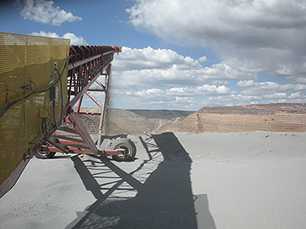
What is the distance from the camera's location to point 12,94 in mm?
5305

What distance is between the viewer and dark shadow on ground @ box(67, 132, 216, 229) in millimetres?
9273

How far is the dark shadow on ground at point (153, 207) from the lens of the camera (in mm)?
9273

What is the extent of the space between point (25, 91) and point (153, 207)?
5810 mm

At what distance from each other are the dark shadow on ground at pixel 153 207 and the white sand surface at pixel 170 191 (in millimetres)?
22

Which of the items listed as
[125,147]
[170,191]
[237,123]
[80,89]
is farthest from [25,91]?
[237,123]

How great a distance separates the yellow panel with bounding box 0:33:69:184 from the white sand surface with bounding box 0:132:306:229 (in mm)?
3306

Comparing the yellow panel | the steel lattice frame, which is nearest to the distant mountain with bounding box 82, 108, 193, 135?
the steel lattice frame

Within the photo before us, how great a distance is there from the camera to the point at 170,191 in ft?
40.7

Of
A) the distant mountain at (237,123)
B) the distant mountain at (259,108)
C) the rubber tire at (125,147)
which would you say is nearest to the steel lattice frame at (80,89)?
the rubber tire at (125,147)

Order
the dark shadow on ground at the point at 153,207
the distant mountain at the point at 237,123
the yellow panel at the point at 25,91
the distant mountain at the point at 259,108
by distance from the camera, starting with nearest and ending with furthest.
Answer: the yellow panel at the point at 25,91
the dark shadow on ground at the point at 153,207
the distant mountain at the point at 237,123
the distant mountain at the point at 259,108

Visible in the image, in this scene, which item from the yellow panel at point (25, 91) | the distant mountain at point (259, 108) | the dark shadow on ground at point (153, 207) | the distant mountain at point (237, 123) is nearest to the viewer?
the yellow panel at point (25, 91)

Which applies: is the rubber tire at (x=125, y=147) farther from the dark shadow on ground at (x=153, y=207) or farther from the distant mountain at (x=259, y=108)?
the distant mountain at (x=259, y=108)

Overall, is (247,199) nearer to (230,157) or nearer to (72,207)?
(72,207)

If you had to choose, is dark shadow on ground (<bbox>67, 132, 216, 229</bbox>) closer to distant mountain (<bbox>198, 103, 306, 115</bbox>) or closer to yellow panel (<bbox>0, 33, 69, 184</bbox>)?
yellow panel (<bbox>0, 33, 69, 184</bbox>)
